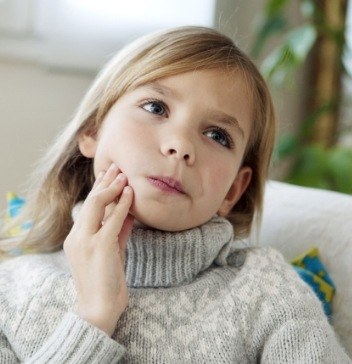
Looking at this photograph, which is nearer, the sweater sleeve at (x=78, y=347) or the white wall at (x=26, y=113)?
the sweater sleeve at (x=78, y=347)

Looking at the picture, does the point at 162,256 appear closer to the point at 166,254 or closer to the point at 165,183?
the point at 166,254

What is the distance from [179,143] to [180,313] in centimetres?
25

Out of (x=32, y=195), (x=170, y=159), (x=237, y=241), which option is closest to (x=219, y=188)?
(x=170, y=159)

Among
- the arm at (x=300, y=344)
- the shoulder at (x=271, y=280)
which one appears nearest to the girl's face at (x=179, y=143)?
the shoulder at (x=271, y=280)

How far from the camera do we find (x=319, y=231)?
1283mm

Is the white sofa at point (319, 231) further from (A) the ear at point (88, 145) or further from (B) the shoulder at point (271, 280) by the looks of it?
(A) the ear at point (88, 145)

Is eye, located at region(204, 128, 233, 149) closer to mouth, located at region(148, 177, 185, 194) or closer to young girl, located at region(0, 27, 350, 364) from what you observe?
young girl, located at region(0, 27, 350, 364)

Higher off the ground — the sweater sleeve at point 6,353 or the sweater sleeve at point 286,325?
the sweater sleeve at point 286,325

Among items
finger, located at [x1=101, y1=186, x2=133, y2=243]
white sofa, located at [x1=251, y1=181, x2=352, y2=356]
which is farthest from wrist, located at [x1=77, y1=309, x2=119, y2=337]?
white sofa, located at [x1=251, y1=181, x2=352, y2=356]

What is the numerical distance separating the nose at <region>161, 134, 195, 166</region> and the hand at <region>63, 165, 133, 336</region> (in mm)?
79

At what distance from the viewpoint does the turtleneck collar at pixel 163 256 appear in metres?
1.02

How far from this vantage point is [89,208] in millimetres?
978

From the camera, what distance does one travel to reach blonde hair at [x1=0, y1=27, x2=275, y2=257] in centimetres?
107

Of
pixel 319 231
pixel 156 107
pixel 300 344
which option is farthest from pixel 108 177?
pixel 319 231
